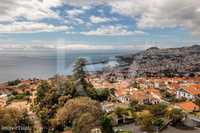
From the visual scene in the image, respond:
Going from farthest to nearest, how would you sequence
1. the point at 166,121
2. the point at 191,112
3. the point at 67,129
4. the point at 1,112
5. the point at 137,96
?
the point at 137,96 → the point at 191,112 → the point at 166,121 → the point at 67,129 → the point at 1,112

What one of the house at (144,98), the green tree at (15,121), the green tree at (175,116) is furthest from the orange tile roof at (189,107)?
the green tree at (15,121)

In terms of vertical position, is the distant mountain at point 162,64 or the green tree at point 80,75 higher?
the green tree at point 80,75

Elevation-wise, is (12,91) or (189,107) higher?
(12,91)

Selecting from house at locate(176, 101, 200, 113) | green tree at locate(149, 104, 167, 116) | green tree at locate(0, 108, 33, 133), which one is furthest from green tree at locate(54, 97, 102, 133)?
house at locate(176, 101, 200, 113)

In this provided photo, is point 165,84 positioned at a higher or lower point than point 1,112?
lower

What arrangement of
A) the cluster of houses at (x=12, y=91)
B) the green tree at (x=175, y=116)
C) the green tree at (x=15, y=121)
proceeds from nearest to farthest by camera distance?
the green tree at (x=15, y=121)
the green tree at (x=175, y=116)
the cluster of houses at (x=12, y=91)

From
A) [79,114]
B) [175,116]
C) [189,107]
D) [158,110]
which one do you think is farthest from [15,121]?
[189,107]

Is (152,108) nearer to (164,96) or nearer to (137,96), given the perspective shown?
(137,96)

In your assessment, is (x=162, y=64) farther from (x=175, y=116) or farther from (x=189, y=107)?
(x=175, y=116)

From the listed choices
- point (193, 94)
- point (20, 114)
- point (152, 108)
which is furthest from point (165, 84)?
point (20, 114)

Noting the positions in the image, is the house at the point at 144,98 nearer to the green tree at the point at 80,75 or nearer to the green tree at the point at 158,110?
the green tree at the point at 158,110

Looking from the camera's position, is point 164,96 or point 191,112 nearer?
point 191,112
